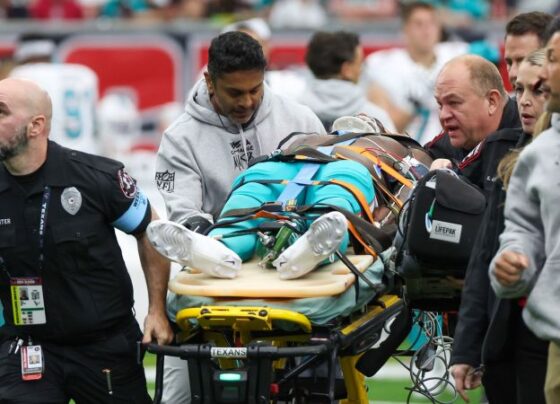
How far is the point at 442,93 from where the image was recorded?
283 inches

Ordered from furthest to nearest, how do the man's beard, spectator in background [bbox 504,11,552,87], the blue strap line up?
spectator in background [bbox 504,11,552,87] → the blue strap → the man's beard

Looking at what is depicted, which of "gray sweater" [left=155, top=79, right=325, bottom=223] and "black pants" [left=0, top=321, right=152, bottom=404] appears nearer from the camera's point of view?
"black pants" [left=0, top=321, right=152, bottom=404]

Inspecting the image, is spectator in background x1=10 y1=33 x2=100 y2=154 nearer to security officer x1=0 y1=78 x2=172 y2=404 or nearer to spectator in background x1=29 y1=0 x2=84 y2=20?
spectator in background x1=29 y1=0 x2=84 y2=20

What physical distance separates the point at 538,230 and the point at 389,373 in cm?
480

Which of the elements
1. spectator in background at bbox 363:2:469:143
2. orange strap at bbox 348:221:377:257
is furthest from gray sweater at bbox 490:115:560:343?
spectator in background at bbox 363:2:469:143

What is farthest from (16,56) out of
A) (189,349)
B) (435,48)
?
(189,349)

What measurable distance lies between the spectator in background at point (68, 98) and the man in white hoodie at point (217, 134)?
590 cm

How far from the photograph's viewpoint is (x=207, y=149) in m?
7.31

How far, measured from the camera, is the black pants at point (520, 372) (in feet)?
18.0

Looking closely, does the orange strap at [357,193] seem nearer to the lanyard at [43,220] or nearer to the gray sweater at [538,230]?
the lanyard at [43,220]

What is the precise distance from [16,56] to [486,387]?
1080cm

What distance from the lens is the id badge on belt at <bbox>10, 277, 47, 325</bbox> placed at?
21.5ft

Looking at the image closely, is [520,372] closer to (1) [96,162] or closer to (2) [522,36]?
(1) [96,162]

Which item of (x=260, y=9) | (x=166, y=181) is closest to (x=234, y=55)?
(x=166, y=181)
